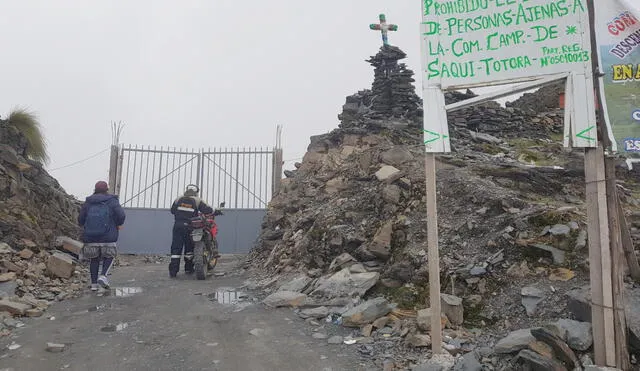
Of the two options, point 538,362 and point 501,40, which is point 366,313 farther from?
point 501,40

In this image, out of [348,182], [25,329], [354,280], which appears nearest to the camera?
[25,329]

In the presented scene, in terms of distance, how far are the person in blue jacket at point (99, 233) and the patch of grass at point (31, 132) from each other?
345 cm

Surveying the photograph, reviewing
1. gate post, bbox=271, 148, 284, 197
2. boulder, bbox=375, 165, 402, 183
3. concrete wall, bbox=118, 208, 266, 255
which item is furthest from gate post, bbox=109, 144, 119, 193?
boulder, bbox=375, 165, 402, 183

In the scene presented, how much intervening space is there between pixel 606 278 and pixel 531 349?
2.49 feet

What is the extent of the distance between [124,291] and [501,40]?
6.52 meters

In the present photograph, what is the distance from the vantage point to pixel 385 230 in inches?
238

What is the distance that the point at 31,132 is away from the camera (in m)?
9.31

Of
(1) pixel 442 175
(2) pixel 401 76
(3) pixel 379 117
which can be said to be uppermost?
(2) pixel 401 76

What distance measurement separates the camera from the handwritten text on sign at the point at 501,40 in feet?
11.4

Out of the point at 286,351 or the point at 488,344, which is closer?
the point at 488,344

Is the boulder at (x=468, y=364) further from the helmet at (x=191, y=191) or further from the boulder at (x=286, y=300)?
the helmet at (x=191, y=191)

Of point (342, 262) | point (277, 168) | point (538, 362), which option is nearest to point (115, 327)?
point (342, 262)

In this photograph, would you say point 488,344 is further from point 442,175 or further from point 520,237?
point 442,175

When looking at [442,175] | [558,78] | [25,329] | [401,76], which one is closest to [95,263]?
[25,329]
